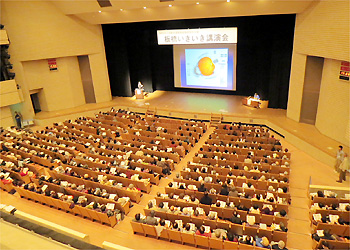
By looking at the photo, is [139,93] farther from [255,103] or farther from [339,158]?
[339,158]

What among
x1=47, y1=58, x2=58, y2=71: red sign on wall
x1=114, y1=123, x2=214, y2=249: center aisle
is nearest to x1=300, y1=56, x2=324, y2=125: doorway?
x1=114, y1=123, x2=214, y2=249: center aisle

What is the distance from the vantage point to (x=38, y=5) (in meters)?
16.0

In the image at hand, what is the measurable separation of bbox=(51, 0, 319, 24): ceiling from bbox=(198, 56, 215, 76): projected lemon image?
368 centimetres

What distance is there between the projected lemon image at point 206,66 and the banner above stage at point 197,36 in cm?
171

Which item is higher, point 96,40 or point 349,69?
point 96,40

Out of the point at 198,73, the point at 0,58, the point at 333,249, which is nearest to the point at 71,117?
the point at 0,58

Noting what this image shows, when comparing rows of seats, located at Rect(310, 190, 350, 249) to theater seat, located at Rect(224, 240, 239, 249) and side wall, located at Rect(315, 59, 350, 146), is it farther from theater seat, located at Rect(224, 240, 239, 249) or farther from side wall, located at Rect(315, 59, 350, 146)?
side wall, located at Rect(315, 59, 350, 146)

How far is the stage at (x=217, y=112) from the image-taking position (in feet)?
38.6

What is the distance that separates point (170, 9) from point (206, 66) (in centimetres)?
496

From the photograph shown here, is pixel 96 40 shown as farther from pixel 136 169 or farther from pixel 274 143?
pixel 274 143

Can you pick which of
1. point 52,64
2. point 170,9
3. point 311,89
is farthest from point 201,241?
point 52,64

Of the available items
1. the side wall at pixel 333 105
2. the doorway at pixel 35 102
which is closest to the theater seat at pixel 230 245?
the side wall at pixel 333 105

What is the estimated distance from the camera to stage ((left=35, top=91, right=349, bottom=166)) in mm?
11756

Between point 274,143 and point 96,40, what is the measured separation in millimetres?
13621
